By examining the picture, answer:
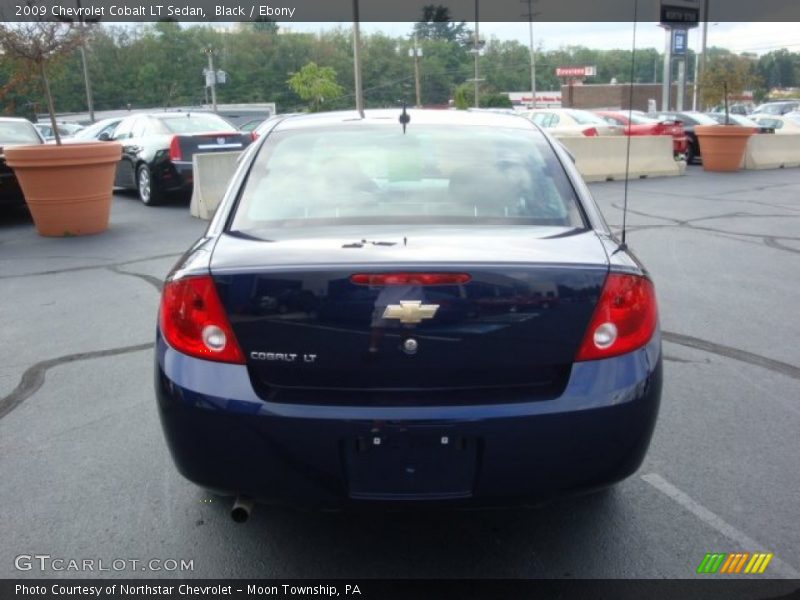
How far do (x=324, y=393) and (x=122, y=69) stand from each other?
170 feet

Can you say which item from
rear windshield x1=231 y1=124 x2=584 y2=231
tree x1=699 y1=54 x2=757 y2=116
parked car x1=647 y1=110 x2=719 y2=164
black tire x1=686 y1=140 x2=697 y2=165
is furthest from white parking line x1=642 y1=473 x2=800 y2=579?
black tire x1=686 y1=140 x2=697 y2=165

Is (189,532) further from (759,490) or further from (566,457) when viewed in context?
(759,490)

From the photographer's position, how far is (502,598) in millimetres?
2562

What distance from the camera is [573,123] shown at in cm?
1925

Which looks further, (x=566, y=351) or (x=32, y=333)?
(x=32, y=333)

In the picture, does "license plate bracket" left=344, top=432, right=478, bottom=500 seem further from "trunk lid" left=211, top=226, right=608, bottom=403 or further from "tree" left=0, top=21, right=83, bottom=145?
"tree" left=0, top=21, right=83, bottom=145

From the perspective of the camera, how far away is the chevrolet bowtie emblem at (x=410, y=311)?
2.33 metres

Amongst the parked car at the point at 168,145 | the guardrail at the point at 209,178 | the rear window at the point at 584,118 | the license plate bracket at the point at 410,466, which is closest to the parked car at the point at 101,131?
the parked car at the point at 168,145

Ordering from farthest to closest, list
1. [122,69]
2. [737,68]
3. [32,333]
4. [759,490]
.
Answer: [122,69], [737,68], [32,333], [759,490]

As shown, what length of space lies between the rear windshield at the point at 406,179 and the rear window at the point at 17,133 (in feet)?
32.2

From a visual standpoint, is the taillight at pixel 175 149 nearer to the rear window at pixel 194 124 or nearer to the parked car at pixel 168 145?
the parked car at pixel 168 145

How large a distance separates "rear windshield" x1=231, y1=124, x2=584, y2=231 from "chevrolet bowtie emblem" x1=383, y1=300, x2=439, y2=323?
0.62 m

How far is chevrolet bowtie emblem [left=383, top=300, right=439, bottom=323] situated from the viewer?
7.64 ft

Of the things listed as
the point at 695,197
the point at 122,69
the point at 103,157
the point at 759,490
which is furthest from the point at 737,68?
the point at 122,69
